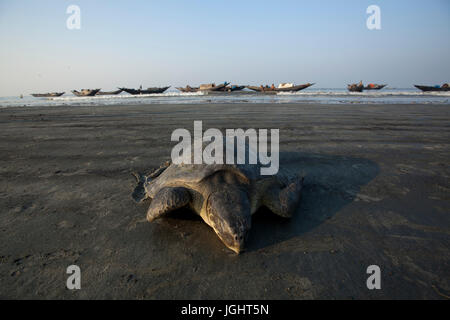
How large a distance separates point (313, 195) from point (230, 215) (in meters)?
1.62

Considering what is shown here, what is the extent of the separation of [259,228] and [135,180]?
7.48ft

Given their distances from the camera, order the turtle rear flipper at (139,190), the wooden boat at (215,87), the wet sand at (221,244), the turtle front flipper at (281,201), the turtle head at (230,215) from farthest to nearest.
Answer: the wooden boat at (215,87)
the turtle rear flipper at (139,190)
the turtle front flipper at (281,201)
the turtle head at (230,215)
the wet sand at (221,244)

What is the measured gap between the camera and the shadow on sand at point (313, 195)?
238cm

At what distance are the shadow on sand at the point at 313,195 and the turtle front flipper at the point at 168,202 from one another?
222 mm

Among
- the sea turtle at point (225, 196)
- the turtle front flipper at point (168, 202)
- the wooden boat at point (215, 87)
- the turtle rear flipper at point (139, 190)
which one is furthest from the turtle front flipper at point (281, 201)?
the wooden boat at point (215, 87)

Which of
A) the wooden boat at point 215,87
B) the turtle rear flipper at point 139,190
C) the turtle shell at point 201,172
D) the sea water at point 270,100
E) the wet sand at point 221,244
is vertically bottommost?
the wet sand at point 221,244

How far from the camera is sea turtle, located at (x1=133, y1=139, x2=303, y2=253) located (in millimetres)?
2119

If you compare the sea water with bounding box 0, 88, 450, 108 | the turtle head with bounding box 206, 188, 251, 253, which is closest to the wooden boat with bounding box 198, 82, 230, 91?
the sea water with bounding box 0, 88, 450, 108

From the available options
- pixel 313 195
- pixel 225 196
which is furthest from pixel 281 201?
pixel 313 195

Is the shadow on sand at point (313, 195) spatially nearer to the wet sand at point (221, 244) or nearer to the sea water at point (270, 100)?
the wet sand at point (221, 244)

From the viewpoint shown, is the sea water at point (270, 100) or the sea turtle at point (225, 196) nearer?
the sea turtle at point (225, 196)
